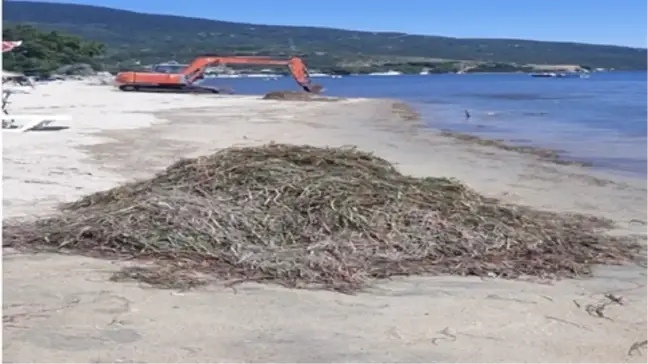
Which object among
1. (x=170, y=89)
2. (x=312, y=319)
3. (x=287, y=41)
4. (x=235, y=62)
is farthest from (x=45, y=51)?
(x=287, y=41)

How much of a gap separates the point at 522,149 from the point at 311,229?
12.6 m

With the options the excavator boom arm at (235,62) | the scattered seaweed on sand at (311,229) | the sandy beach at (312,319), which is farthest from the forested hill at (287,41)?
the sandy beach at (312,319)

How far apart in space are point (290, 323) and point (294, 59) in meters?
41.2

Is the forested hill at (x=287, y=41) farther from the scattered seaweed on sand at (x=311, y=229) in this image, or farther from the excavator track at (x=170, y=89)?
the scattered seaweed on sand at (x=311, y=229)

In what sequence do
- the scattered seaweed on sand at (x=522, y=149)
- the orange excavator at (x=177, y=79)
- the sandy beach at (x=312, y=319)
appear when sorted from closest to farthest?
the sandy beach at (x=312, y=319) → the scattered seaweed on sand at (x=522, y=149) → the orange excavator at (x=177, y=79)

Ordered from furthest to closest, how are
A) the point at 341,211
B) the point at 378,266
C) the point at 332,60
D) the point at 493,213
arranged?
the point at 332,60 < the point at 493,213 < the point at 341,211 < the point at 378,266

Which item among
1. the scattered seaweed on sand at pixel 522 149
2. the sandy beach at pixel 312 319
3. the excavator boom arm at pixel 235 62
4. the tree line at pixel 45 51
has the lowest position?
the tree line at pixel 45 51

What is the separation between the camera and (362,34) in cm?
19350

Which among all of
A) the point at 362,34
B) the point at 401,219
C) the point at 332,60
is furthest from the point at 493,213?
the point at 362,34

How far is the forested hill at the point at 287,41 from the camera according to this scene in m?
146

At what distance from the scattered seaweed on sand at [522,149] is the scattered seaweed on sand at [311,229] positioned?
8784 millimetres

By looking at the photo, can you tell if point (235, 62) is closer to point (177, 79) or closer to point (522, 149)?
point (177, 79)

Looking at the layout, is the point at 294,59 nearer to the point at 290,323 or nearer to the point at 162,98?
the point at 162,98

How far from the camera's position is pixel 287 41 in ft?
548
